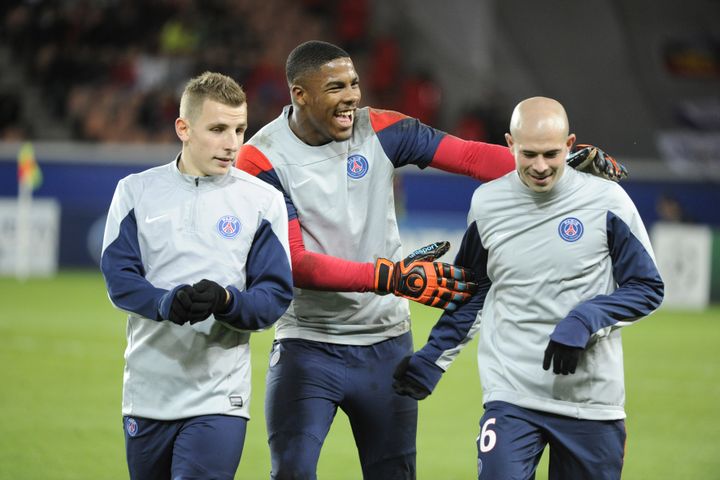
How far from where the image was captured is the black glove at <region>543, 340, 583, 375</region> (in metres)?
4.37

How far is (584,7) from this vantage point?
25.1 metres

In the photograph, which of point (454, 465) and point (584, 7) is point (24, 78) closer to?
point (584, 7)

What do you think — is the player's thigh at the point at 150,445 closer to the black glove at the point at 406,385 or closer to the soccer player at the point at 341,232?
A: the soccer player at the point at 341,232

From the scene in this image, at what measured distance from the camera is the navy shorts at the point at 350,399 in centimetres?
523

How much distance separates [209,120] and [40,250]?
17.3 m

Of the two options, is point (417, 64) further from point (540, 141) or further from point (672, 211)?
point (540, 141)

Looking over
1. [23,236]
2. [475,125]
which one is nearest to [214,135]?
[23,236]

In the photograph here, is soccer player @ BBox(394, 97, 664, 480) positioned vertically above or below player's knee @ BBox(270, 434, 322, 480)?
above

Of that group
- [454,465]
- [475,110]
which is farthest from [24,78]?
[454,465]

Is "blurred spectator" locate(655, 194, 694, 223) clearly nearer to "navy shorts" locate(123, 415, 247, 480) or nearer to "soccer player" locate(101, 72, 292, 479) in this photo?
"soccer player" locate(101, 72, 292, 479)

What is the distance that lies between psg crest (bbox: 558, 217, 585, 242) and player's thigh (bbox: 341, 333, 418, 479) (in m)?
1.20

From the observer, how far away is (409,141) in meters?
5.41

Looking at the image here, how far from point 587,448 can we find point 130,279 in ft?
6.39

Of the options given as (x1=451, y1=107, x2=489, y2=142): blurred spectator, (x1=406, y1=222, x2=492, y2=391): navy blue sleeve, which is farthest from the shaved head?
(x1=451, y1=107, x2=489, y2=142): blurred spectator
